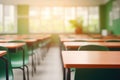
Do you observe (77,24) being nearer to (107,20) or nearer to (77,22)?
(77,22)

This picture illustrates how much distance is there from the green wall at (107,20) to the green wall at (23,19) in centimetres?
447

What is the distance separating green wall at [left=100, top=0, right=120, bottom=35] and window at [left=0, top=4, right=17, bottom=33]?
5.26 meters

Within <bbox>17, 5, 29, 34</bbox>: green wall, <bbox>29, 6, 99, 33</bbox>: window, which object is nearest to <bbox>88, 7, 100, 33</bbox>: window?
<bbox>29, 6, 99, 33</bbox>: window

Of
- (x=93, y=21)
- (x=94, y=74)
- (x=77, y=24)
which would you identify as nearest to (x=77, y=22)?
(x=77, y=24)

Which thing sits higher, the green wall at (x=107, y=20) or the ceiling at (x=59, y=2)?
the ceiling at (x=59, y=2)

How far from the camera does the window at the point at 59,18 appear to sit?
13328mm

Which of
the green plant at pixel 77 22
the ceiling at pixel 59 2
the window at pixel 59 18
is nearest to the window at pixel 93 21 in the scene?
the window at pixel 59 18

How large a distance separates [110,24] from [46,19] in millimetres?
3895

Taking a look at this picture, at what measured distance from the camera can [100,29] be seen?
13352mm

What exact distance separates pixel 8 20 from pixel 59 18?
9.99 feet

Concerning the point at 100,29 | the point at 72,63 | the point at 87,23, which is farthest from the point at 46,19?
the point at 72,63

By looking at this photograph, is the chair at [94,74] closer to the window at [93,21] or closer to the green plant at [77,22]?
the green plant at [77,22]

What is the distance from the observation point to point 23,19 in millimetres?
13289

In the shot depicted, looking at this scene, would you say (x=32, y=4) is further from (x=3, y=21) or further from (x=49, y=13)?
(x=3, y=21)
